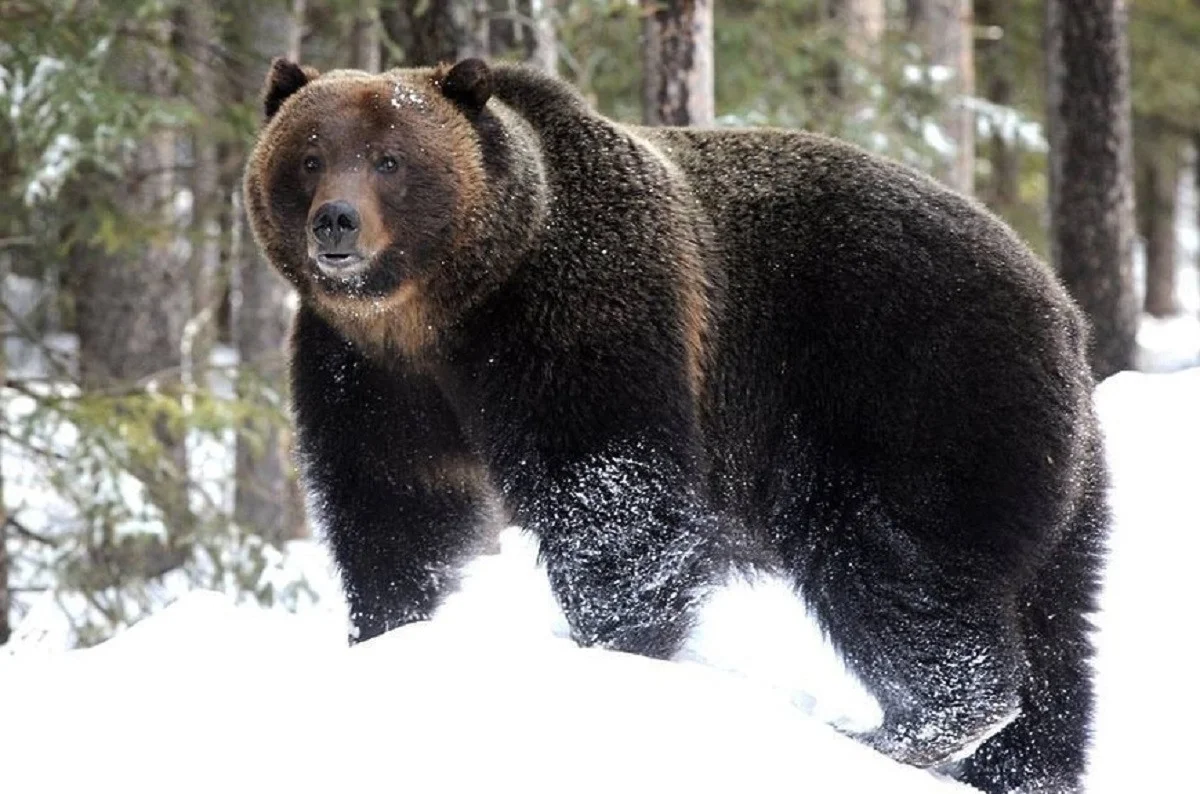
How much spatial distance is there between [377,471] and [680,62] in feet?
12.9

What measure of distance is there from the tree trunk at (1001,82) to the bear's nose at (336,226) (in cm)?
1579

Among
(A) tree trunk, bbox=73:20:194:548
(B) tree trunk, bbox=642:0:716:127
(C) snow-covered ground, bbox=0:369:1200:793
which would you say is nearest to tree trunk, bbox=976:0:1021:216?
(A) tree trunk, bbox=73:20:194:548

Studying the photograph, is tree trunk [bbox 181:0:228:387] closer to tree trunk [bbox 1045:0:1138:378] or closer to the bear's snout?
the bear's snout

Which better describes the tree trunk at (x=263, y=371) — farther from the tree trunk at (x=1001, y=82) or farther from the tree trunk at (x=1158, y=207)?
the tree trunk at (x=1158, y=207)

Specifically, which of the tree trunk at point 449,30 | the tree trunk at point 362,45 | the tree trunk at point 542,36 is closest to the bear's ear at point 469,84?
the tree trunk at point 449,30

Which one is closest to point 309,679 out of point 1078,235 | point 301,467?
point 301,467

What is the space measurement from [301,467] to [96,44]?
15.1 ft

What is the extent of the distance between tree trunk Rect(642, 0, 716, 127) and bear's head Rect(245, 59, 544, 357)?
3.46 meters

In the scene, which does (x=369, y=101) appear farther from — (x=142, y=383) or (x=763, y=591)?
(x=142, y=383)

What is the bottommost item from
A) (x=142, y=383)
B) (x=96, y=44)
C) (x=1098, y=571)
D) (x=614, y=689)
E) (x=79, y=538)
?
(x=79, y=538)

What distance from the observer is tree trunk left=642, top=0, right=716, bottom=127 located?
826 cm

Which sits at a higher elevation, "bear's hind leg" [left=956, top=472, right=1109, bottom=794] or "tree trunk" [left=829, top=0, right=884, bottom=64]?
"tree trunk" [left=829, top=0, right=884, bottom=64]

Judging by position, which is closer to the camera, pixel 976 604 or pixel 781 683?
pixel 976 604

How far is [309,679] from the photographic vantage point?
3814 mm
